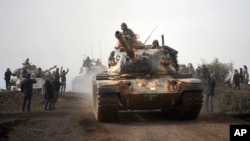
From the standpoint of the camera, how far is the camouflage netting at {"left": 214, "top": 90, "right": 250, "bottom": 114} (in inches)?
763

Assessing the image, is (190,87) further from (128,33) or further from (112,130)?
(128,33)

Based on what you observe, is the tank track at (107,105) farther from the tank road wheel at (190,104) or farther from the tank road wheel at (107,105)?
the tank road wheel at (190,104)

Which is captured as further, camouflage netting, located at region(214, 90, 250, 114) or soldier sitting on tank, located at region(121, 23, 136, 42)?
camouflage netting, located at region(214, 90, 250, 114)

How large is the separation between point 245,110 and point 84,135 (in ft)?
34.7

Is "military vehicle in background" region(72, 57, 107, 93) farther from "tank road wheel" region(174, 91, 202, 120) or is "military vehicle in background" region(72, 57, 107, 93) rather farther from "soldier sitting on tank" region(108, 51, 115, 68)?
"tank road wheel" region(174, 91, 202, 120)

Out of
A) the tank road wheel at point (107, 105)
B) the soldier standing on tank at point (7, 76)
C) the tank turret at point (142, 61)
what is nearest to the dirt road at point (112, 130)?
the tank road wheel at point (107, 105)

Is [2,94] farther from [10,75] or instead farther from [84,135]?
[84,135]

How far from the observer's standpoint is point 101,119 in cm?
1355

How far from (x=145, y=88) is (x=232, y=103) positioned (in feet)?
27.3

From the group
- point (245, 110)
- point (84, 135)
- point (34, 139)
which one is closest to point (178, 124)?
point (84, 135)

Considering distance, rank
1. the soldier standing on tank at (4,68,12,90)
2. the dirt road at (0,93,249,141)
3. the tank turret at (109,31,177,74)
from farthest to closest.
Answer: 1. the soldier standing on tank at (4,68,12,90)
2. the tank turret at (109,31,177,74)
3. the dirt road at (0,93,249,141)

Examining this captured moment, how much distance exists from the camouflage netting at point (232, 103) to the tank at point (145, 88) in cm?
540

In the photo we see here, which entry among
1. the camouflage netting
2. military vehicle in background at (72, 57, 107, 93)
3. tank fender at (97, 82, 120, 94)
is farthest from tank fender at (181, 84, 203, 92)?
military vehicle in background at (72, 57, 107, 93)

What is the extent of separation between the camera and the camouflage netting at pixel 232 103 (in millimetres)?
19391
